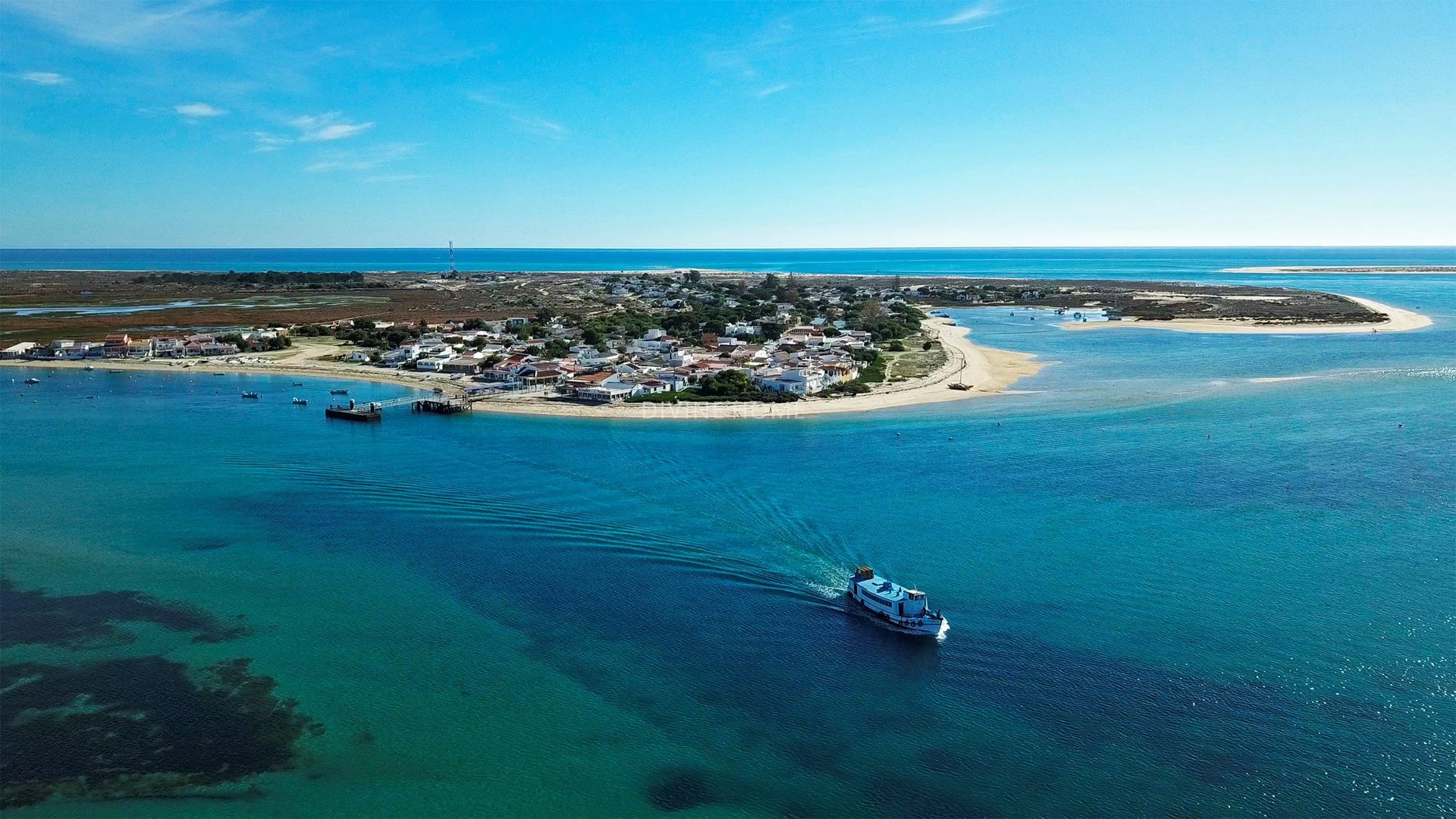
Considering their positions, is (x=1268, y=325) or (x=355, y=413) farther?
(x=1268, y=325)

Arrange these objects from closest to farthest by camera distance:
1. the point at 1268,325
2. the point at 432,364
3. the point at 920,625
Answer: the point at 920,625, the point at 432,364, the point at 1268,325

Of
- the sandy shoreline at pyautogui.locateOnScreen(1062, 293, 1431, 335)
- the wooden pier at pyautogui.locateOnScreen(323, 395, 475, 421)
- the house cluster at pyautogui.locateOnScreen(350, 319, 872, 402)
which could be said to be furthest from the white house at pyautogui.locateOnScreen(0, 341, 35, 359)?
the sandy shoreline at pyautogui.locateOnScreen(1062, 293, 1431, 335)

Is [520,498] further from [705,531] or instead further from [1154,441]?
[1154,441]

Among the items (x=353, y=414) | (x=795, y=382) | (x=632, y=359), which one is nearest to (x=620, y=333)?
(x=632, y=359)

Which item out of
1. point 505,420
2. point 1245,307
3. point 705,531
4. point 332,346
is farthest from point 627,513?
point 1245,307

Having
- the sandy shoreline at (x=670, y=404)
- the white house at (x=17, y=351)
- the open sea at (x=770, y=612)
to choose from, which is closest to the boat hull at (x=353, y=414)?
the open sea at (x=770, y=612)

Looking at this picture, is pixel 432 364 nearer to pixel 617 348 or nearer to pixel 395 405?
pixel 395 405
